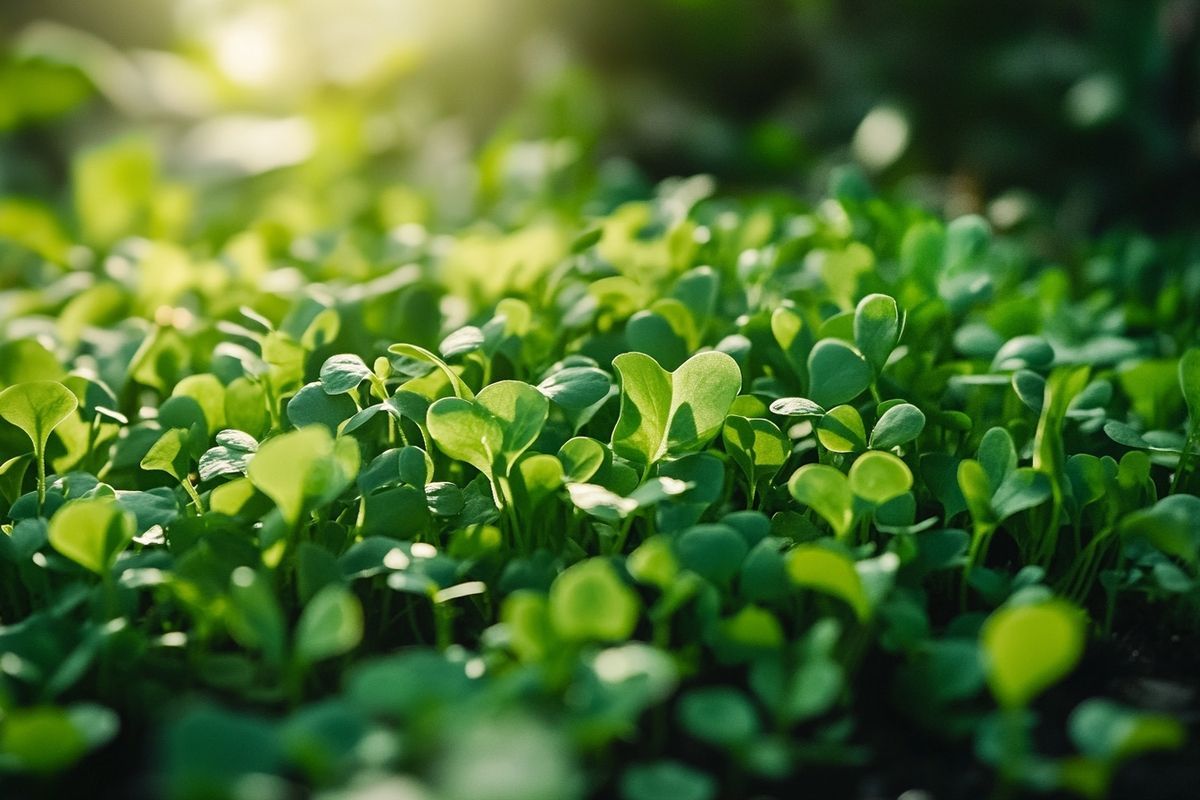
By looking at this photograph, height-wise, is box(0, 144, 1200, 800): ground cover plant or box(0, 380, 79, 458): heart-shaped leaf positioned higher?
box(0, 380, 79, 458): heart-shaped leaf

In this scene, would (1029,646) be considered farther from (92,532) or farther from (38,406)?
(38,406)

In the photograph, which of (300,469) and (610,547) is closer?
(300,469)

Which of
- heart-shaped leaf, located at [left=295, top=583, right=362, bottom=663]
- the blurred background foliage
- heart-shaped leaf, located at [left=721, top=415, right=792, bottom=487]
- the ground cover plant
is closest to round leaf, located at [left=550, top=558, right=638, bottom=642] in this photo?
the ground cover plant

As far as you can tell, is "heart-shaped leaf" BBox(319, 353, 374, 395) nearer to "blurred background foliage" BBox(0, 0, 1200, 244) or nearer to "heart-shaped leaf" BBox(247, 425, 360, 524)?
"heart-shaped leaf" BBox(247, 425, 360, 524)

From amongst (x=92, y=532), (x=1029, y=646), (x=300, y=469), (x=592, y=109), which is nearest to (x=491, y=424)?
(x=300, y=469)

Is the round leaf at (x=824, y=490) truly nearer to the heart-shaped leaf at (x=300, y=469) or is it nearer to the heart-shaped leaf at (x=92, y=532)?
the heart-shaped leaf at (x=300, y=469)

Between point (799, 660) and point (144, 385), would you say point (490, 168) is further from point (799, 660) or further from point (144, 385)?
point (799, 660)

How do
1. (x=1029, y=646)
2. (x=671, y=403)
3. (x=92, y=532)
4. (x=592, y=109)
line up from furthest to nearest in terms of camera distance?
(x=592, y=109)
(x=671, y=403)
(x=92, y=532)
(x=1029, y=646)

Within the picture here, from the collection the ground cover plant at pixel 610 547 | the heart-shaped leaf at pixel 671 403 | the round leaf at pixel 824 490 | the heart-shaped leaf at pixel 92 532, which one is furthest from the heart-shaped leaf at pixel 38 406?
the round leaf at pixel 824 490
